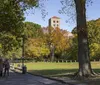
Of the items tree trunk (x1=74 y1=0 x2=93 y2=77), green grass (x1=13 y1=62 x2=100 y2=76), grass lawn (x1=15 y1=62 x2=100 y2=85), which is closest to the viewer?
grass lawn (x1=15 y1=62 x2=100 y2=85)

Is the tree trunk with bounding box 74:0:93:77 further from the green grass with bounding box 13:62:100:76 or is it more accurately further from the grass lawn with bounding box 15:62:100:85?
the green grass with bounding box 13:62:100:76

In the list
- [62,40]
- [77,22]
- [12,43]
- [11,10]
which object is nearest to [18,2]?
[11,10]

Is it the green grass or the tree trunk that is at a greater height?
the tree trunk

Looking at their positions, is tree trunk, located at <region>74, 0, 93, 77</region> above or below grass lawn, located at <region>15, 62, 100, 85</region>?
above

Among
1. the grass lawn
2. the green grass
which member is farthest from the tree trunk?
the green grass

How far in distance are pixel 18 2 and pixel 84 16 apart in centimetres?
985

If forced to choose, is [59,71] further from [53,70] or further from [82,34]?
[82,34]

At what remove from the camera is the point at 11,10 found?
3881 centimetres

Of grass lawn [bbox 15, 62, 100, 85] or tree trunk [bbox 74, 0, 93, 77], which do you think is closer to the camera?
grass lawn [bbox 15, 62, 100, 85]

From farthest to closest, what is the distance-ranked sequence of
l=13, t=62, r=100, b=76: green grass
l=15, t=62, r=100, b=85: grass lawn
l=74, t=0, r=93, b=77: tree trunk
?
l=13, t=62, r=100, b=76: green grass → l=74, t=0, r=93, b=77: tree trunk → l=15, t=62, r=100, b=85: grass lawn

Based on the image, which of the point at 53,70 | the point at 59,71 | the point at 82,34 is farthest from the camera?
the point at 53,70

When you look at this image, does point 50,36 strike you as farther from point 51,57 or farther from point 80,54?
point 80,54

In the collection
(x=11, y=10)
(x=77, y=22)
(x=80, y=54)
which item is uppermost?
(x=11, y=10)

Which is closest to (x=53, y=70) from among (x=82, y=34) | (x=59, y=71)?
(x=59, y=71)
